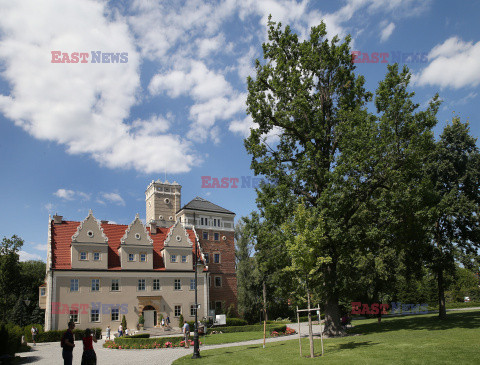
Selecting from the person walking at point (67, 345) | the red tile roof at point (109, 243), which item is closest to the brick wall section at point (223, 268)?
the red tile roof at point (109, 243)

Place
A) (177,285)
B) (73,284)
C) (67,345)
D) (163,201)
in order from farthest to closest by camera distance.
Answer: (163,201) → (177,285) → (73,284) → (67,345)

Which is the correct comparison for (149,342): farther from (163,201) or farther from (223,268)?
(163,201)

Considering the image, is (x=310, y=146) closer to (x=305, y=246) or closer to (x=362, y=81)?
(x=362, y=81)

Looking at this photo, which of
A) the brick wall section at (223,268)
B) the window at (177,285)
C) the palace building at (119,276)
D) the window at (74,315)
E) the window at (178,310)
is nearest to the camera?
the window at (74,315)

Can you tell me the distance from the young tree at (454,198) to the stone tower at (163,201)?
156ft

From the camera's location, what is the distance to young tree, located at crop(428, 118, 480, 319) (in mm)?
30516

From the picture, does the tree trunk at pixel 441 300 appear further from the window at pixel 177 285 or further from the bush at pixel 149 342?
the window at pixel 177 285

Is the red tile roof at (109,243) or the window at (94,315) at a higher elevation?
the red tile roof at (109,243)

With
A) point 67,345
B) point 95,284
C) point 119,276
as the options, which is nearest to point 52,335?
point 95,284

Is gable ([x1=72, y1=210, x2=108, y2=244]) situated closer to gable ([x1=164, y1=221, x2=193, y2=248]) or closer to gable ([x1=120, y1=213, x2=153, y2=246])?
gable ([x1=120, y1=213, x2=153, y2=246])

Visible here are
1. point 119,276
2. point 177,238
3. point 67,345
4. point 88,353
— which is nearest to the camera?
point 88,353

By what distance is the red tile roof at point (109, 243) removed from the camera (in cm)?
4104

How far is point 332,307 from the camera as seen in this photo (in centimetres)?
2584

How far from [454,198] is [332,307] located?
50.1ft
